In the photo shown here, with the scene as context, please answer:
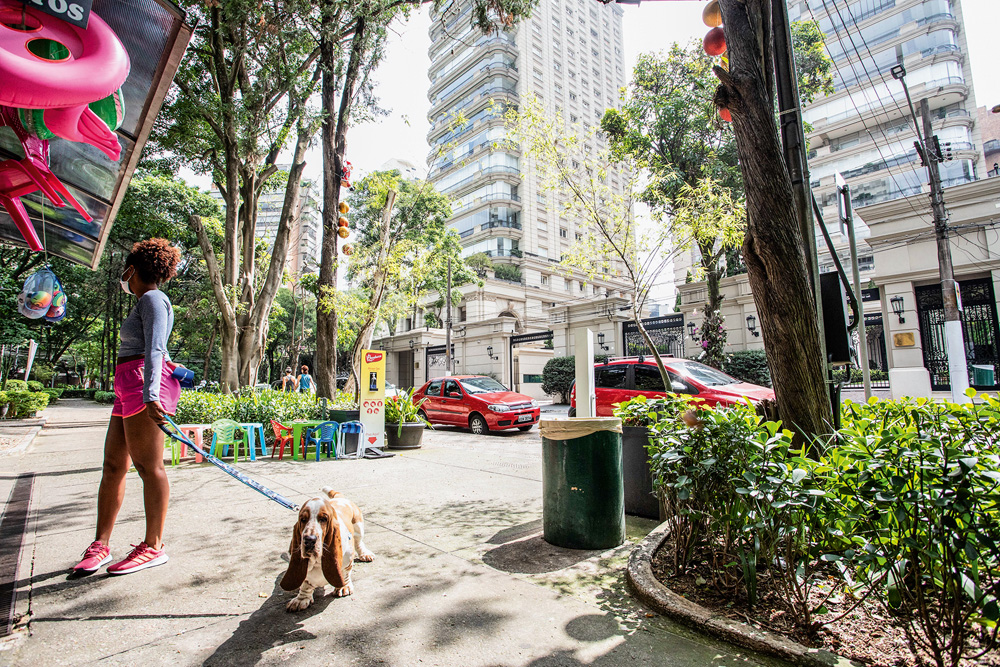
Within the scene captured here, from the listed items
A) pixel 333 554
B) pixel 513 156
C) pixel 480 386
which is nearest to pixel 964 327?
pixel 480 386

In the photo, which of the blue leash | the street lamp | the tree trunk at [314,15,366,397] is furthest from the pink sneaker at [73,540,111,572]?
the street lamp

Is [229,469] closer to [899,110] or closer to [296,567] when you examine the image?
[296,567]

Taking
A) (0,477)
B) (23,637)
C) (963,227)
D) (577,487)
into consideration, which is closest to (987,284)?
(963,227)

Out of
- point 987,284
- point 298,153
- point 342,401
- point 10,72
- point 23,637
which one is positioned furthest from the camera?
point 987,284

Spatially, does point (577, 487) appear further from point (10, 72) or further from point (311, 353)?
point (311, 353)

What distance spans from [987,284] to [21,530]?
18.2 metres

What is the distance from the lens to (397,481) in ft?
21.0

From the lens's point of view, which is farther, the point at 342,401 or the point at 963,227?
the point at 963,227

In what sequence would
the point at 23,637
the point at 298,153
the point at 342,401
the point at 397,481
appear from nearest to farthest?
1. the point at 23,637
2. the point at 397,481
3. the point at 342,401
4. the point at 298,153

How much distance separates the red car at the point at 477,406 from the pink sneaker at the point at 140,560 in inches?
345

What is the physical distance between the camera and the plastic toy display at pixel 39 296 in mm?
7008

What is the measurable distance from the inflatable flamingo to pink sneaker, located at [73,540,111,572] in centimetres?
277

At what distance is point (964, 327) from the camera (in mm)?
12961

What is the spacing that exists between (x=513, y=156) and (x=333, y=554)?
45.2m
